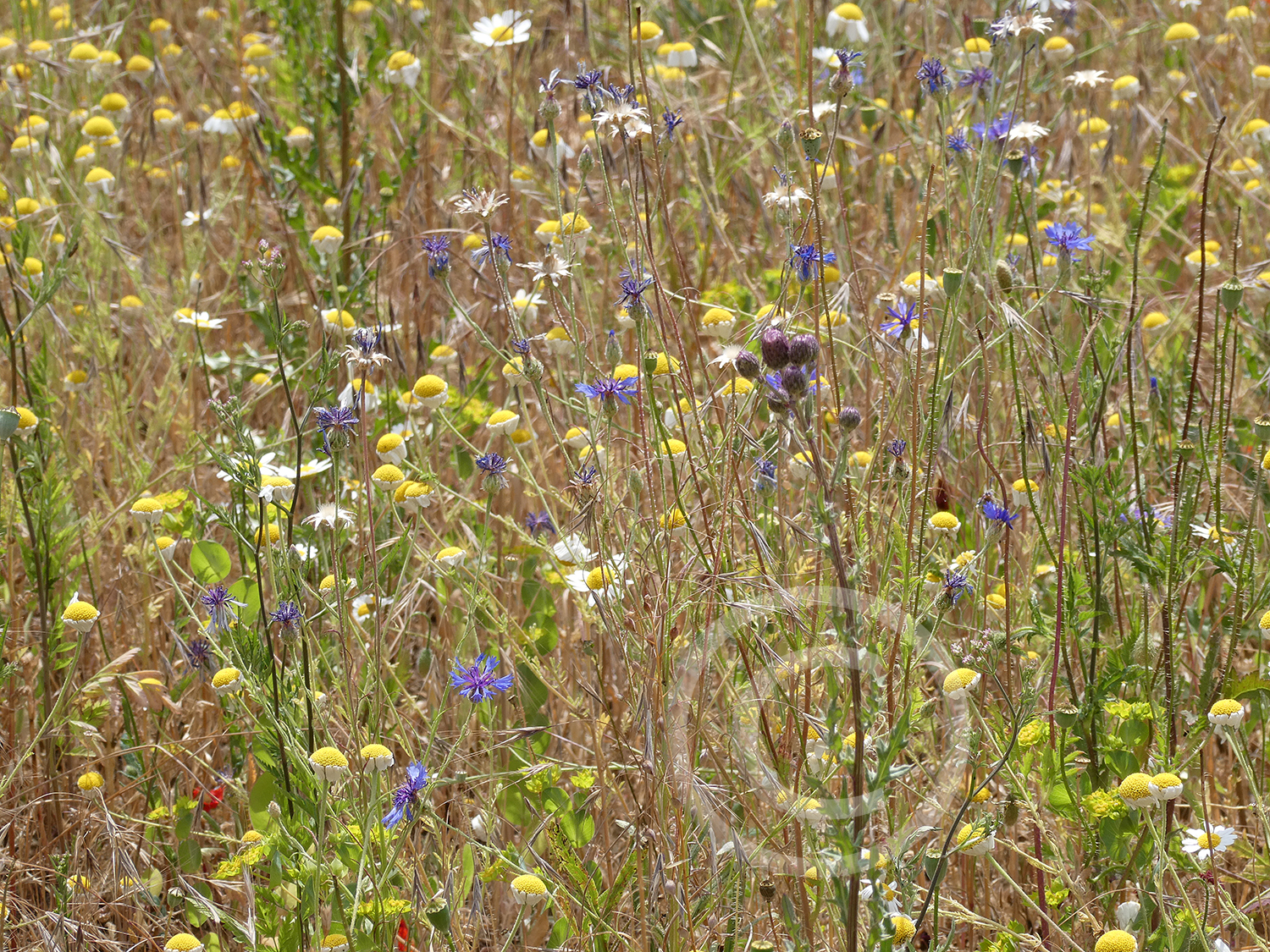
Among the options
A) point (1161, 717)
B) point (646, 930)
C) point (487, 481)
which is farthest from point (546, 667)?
point (1161, 717)

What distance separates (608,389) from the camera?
127 cm

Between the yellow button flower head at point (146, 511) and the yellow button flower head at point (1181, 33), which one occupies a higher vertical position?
the yellow button flower head at point (1181, 33)

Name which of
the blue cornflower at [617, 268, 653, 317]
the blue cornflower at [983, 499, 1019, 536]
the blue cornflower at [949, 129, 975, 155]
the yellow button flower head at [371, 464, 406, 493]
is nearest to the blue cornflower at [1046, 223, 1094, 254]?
the blue cornflower at [949, 129, 975, 155]

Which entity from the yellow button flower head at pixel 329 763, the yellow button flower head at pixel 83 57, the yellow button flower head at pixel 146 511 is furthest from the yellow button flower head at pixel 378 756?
the yellow button flower head at pixel 83 57

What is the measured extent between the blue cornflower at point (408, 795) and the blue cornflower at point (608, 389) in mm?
418

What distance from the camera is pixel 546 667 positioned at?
1.61 meters

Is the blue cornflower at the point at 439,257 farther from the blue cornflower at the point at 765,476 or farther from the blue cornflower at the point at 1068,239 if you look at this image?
the blue cornflower at the point at 1068,239

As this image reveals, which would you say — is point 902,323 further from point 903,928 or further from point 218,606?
point 218,606

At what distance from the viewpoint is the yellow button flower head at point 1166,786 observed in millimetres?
1186

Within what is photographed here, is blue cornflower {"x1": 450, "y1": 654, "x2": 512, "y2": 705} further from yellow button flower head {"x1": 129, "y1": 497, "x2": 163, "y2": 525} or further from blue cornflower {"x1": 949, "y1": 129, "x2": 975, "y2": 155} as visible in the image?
blue cornflower {"x1": 949, "y1": 129, "x2": 975, "y2": 155}

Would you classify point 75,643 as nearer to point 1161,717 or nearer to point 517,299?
point 517,299

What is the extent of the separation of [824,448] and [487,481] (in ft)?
1.42

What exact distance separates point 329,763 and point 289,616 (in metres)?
0.15

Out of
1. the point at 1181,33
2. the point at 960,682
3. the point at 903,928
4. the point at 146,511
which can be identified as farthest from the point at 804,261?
the point at 1181,33
